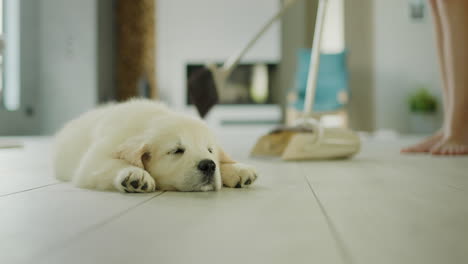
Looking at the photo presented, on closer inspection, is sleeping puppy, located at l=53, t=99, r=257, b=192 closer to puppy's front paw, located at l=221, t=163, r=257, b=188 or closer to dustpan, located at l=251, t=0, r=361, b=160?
puppy's front paw, located at l=221, t=163, r=257, b=188

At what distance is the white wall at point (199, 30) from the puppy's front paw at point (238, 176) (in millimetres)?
6036

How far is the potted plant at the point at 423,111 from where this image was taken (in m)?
5.93

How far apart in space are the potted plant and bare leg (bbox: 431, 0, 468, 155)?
13.5 feet

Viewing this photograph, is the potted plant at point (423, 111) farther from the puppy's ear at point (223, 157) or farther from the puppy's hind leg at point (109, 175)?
the puppy's hind leg at point (109, 175)

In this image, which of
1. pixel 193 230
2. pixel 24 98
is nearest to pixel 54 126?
pixel 24 98

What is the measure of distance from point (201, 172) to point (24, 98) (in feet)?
19.9

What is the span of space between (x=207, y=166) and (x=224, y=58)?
245 inches

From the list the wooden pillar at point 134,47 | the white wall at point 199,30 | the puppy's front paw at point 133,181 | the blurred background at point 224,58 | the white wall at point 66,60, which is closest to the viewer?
the puppy's front paw at point 133,181

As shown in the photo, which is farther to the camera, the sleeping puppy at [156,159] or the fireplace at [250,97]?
the fireplace at [250,97]

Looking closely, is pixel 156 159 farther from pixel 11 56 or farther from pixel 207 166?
pixel 11 56

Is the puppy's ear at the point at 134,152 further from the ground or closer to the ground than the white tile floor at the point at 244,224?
further from the ground

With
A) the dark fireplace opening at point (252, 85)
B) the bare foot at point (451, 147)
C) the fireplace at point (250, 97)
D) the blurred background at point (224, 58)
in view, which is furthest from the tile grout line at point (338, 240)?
the dark fireplace opening at point (252, 85)

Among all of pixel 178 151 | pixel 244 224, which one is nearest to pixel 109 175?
pixel 178 151

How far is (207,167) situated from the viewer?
1.03 m
